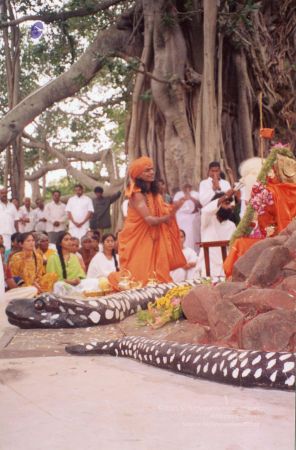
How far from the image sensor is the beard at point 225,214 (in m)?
8.18

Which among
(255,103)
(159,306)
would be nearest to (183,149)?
(255,103)

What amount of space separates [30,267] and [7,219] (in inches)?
173

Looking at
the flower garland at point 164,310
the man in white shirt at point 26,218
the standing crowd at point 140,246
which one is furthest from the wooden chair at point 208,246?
the man in white shirt at point 26,218

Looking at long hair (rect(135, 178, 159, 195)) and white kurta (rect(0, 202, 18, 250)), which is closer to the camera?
long hair (rect(135, 178, 159, 195))

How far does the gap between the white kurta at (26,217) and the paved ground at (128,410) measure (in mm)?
8433

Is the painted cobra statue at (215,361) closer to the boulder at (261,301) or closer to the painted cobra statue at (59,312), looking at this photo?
the boulder at (261,301)

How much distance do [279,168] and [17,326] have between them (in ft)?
8.13

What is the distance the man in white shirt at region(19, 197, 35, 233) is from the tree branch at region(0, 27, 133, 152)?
1.37 m

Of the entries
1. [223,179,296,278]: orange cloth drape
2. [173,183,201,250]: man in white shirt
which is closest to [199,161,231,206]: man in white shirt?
[173,183,201,250]: man in white shirt

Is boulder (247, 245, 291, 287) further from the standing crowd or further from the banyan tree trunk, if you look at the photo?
the banyan tree trunk

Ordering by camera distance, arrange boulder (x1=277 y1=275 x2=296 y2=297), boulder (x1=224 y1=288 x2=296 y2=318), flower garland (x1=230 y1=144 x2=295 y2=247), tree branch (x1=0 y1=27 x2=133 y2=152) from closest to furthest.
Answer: boulder (x1=224 y1=288 x2=296 y2=318) → boulder (x1=277 y1=275 x2=296 y2=297) → flower garland (x1=230 y1=144 x2=295 y2=247) → tree branch (x1=0 y1=27 x2=133 y2=152)

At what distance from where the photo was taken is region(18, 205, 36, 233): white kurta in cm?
1221

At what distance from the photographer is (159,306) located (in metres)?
5.59

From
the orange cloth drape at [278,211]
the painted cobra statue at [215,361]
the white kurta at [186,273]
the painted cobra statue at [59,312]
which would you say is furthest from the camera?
the white kurta at [186,273]
